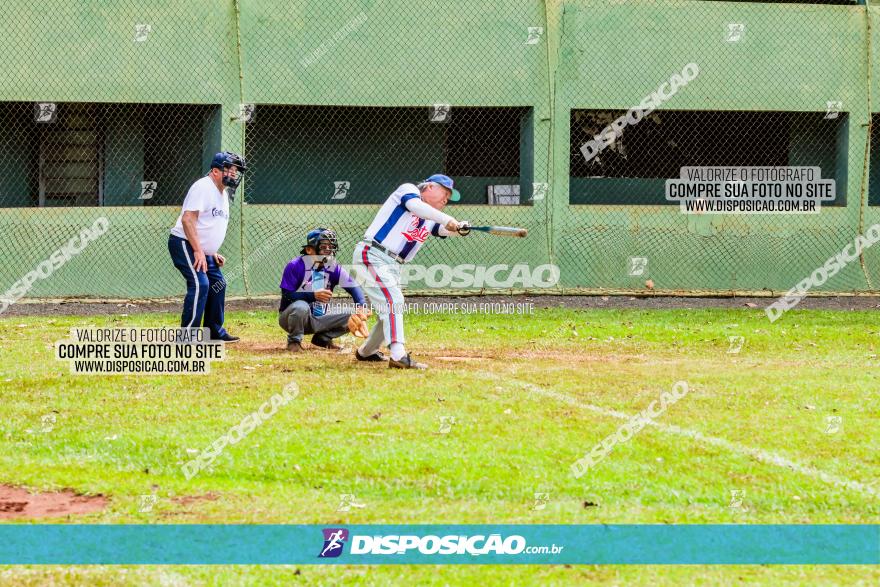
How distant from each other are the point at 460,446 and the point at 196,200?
201 inches

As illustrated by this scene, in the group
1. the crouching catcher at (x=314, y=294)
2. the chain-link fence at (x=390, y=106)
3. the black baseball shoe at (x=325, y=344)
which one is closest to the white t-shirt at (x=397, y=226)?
the crouching catcher at (x=314, y=294)

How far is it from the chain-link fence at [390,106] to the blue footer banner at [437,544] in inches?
464

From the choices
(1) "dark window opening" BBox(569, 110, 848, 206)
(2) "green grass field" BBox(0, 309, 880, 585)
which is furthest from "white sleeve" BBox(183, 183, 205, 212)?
(1) "dark window opening" BBox(569, 110, 848, 206)

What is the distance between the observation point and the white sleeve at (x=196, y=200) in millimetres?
11375

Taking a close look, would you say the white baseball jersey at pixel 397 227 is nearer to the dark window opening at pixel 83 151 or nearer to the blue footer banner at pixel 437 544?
the blue footer banner at pixel 437 544

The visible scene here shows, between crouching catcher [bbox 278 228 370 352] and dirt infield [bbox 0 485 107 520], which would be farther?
crouching catcher [bbox 278 228 370 352]

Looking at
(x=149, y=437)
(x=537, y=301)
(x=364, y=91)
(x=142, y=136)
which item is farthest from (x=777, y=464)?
(x=142, y=136)

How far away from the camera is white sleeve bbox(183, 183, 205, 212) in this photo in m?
11.4

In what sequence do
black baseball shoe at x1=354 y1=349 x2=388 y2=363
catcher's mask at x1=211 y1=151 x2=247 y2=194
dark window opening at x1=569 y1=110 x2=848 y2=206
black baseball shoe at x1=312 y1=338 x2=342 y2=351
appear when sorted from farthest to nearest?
dark window opening at x1=569 y1=110 x2=848 y2=206, black baseball shoe at x1=312 y1=338 x2=342 y2=351, catcher's mask at x1=211 y1=151 x2=247 y2=194, black baseball shoe at x1=354 y1=349 x2=388 y2=363

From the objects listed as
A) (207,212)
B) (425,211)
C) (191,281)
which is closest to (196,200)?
(207,212)

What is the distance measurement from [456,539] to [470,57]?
1323 cm

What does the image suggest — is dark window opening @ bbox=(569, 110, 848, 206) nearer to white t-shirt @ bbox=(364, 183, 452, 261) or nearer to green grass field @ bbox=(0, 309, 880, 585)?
green grass field @ bbox=(0, 309, 880, 585)

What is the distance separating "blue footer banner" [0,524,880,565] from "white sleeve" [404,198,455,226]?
15.0ft

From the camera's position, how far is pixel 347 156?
2020cm
